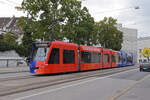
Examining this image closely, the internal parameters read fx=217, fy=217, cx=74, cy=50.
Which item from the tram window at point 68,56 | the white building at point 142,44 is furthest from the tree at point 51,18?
the white building at point 142,44

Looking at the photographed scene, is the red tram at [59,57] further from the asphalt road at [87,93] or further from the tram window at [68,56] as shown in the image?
the asphalt road at [87,93]

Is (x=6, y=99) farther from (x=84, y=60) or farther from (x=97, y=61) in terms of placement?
(x=97, y=61)

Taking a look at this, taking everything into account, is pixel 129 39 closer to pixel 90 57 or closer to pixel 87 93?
pixel 90 57

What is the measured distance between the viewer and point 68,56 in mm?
19656

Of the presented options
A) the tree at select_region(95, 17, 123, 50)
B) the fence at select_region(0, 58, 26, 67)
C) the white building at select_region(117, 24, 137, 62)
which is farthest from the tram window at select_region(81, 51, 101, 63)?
the white building at select_region(117, 24, 137, 62)

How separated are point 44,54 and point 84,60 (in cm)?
684

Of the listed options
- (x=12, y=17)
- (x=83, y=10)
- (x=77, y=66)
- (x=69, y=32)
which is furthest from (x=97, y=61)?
(x=12, y=17)

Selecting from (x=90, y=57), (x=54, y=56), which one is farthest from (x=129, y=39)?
(x=54, y=56)

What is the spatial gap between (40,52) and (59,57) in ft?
5.53

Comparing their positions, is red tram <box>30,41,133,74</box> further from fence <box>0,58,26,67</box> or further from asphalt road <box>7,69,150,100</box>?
fence <box>0,58,26,67</box>

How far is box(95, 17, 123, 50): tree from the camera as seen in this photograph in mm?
56750

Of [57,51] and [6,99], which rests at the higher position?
[57,51]

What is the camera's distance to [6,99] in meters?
7.70

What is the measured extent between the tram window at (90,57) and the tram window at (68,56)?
2.34m
